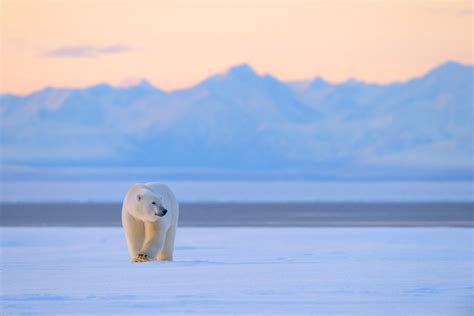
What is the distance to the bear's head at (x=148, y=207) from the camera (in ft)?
38.0

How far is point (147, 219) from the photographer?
1170 cm

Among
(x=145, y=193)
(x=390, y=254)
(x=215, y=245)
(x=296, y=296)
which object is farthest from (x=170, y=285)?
(x=215, y=245)

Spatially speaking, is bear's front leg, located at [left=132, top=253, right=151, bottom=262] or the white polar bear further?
bear's front leg, located at [left=132, top=253, right=151, bottom=262]

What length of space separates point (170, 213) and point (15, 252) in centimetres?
253

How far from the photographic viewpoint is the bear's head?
1159cm

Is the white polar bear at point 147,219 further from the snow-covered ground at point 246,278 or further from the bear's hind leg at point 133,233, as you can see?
the snow-covered ground at point 246,278

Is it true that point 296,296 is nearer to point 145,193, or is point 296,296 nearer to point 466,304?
point 466,304

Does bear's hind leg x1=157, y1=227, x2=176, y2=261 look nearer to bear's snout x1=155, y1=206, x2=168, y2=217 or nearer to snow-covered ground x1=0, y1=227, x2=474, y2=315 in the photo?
snow-covered ground x1=0, y1=227, x2=474, y2=315

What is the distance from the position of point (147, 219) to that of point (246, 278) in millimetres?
1745

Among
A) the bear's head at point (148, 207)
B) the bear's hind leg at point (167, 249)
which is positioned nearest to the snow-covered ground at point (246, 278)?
the bear's hind leg at point (167, 249)

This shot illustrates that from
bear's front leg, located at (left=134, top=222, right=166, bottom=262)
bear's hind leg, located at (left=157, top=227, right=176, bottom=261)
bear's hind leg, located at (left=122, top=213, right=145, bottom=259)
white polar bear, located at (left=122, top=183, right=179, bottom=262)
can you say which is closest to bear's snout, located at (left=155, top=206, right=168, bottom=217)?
white polar bear, located at (left=122, top=183, right=179, bottom=262)

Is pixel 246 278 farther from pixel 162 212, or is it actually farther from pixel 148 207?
pixel 148 207

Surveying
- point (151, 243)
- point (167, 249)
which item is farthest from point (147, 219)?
point (167, 249)

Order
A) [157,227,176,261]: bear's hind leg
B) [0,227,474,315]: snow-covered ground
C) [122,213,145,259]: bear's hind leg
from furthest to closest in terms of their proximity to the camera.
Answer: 1. [157,227,176,261]: bear's hind leg
2. [122,213,145,259]: bear's hind leg
3. [0,227,474,315]: snow-covered ground
